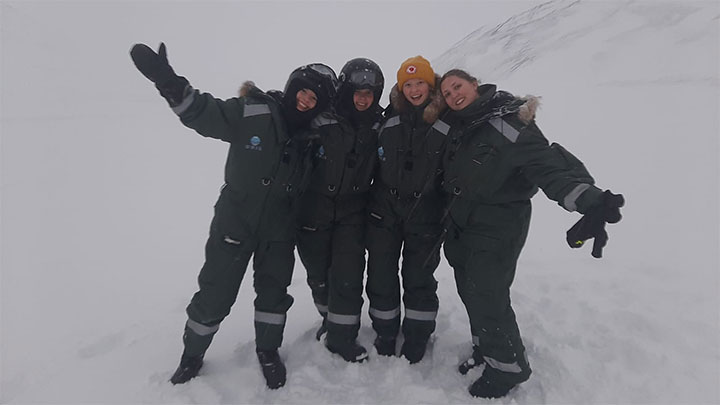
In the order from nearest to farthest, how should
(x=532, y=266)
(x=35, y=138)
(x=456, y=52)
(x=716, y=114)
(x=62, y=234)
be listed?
(x=532, y=266) < (x=62, y=234) < (x=716, y=114) < (x=35, y=138) < (x=456, y=52)

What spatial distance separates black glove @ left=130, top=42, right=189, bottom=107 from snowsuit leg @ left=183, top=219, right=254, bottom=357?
3.34 feet

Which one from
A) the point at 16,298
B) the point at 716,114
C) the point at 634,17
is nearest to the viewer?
the point at 16,298

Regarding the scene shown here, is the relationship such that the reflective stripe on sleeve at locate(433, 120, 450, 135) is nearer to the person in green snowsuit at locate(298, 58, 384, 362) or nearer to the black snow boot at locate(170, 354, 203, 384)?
the person in green snowsuit at locate(298, 58, 384, 362)

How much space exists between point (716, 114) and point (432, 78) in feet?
26.6

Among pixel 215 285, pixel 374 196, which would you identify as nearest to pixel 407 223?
pixel 374 196

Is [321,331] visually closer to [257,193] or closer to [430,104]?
[257,193]

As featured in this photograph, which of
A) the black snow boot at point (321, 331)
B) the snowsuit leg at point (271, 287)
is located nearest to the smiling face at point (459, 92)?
the snowsuit leg at point (271, 287)

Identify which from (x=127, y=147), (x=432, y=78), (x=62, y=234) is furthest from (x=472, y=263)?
(x=127, y=147)

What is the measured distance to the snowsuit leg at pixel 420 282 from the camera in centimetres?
349

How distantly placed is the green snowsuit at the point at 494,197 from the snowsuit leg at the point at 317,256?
109 centimetres

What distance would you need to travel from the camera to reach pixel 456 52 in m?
20.3

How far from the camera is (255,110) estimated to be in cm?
310

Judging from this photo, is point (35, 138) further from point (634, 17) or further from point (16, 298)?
point (634, 17)

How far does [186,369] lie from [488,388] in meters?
2.34
